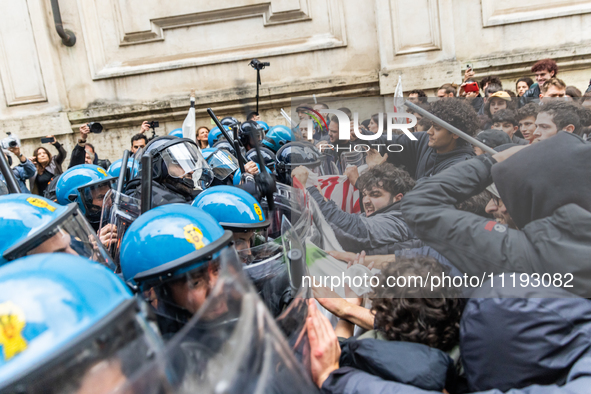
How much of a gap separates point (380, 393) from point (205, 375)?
2.52ft

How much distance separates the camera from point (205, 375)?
686 millimetres

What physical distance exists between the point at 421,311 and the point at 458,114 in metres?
0.81

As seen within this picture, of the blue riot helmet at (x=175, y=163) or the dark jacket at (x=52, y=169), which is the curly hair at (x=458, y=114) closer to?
the blue riot helmet at (x=175, y=163)

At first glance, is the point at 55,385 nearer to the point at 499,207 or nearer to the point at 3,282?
the point at 3,282

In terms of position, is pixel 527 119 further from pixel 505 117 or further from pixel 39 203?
pixel 39 203

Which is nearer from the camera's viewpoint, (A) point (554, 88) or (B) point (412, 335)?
(B) point (412, 335)

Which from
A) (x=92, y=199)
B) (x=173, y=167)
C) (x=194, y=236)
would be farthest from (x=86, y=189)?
(x=194, y=236)

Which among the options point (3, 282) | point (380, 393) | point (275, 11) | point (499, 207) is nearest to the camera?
point (3, 282)

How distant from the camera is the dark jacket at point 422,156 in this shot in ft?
5.60

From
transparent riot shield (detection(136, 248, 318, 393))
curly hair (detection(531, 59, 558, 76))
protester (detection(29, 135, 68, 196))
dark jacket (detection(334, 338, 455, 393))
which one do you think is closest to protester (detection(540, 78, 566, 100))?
curly hair (detection(531, 59, 558, 76))

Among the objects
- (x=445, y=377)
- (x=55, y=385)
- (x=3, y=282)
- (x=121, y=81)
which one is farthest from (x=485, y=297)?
(x=121, y=81)

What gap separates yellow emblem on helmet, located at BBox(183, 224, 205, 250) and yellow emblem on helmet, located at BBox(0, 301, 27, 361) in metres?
0.81

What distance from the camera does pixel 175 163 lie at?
324cm

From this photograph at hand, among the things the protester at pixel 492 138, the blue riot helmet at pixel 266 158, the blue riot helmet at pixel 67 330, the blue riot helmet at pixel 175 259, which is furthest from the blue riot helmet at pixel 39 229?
the blue riot helmet at pixel 266 158
